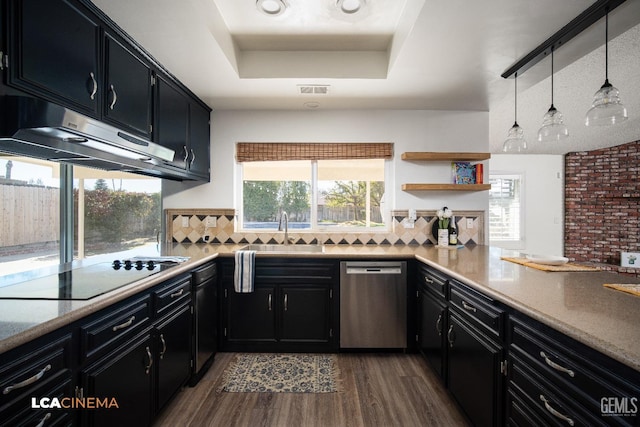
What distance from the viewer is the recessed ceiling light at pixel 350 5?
80.8 inches

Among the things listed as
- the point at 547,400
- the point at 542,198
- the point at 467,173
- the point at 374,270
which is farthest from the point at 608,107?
the point at 542,198

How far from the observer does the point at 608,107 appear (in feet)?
5.67

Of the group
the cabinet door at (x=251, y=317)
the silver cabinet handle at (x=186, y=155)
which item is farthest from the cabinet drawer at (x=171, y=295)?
the silver cabinet handle at (x=186, y=155)

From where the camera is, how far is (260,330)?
9.20 feet

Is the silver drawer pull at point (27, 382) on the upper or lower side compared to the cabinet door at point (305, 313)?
upper

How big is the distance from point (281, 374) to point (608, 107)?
8.72 feet

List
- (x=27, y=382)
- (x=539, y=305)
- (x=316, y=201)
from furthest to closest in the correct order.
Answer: (x=316, y=201) < (x=539, y=305) < (x=27, y=382)

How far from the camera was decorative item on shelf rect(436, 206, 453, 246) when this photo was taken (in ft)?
10.7

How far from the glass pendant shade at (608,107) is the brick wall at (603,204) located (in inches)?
241

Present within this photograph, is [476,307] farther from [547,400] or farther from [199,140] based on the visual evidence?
[199,140]

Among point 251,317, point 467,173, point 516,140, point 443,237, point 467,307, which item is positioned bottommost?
point 251,317

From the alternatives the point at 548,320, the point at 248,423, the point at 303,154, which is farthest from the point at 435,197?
the point at 248,423

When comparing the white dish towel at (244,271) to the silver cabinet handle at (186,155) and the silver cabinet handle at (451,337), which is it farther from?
the silver cabinet handle at (451,337)

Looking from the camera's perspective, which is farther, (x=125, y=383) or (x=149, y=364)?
(x=149, y=364)
